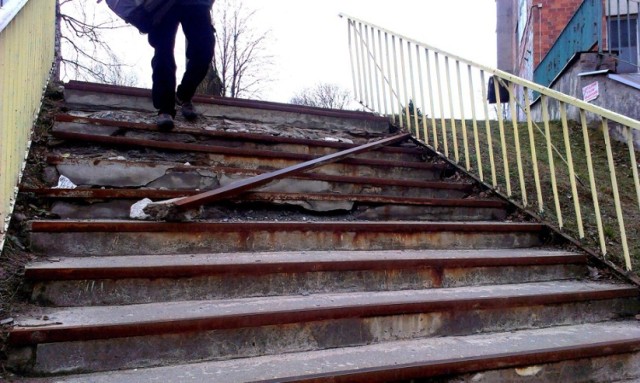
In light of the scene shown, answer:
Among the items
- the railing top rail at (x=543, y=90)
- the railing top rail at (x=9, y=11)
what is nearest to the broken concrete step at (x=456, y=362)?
the railing top rail at (x=543, y=90)

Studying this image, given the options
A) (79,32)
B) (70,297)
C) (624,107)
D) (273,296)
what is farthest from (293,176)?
(79,32)

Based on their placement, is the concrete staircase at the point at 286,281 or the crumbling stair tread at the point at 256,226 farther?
the crumbling stair tread at the point at 256,226

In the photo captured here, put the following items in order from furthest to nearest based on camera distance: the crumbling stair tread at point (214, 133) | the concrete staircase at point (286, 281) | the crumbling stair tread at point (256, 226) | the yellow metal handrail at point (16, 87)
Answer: the crumbling stair tread at point (214, 133) → the crumbling stair tread at point (256, 226) → the yellow metal handrail at point (16, 87) → the concrete staircase at point (286, 281)

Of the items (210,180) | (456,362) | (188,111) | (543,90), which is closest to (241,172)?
(210,180)

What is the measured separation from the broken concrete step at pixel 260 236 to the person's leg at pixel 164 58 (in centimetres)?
143

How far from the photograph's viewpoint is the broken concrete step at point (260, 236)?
86.6 inches

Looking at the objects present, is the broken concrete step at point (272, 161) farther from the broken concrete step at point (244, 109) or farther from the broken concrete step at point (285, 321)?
the broken concrete step at point (285, 321)

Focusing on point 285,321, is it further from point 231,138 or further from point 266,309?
point 231,138

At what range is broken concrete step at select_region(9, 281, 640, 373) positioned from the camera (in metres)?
1.65

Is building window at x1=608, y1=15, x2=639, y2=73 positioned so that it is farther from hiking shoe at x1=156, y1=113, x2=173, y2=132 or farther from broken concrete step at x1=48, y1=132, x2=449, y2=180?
hiking shoe at x1=156, y1=113, x2=173, y2=132

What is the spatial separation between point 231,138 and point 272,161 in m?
0.43

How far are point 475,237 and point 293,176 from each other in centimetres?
131

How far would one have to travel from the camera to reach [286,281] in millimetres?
2250

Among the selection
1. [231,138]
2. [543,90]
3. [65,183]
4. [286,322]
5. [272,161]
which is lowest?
[286,322]
